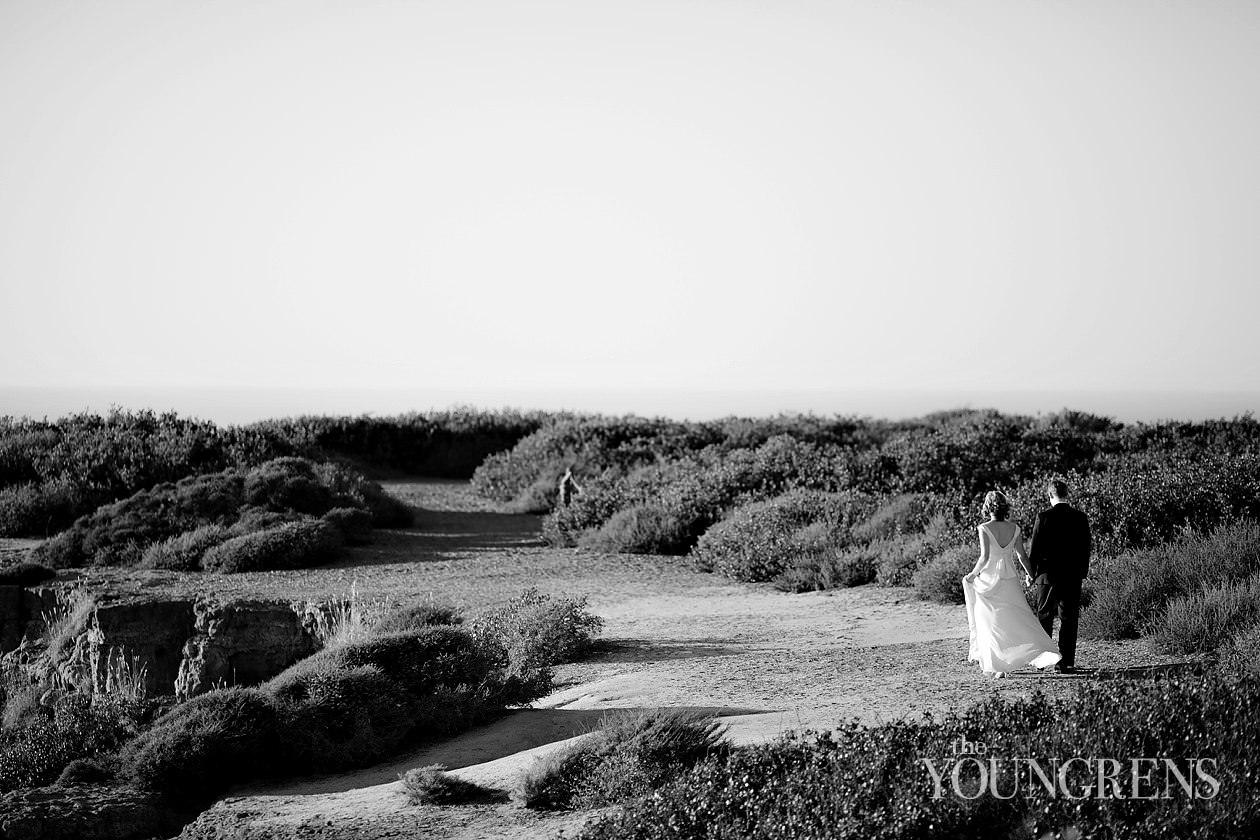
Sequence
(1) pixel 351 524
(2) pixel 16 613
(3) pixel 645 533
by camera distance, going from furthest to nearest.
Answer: (1) pixel 351 524, (3) pixel 645 533, (2) pixel 16 613

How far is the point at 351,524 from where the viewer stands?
1975 centimetres

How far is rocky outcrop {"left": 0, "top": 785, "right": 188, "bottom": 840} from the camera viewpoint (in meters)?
7.38

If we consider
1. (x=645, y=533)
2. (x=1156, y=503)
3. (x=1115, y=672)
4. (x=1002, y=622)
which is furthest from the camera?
(x=645, y=533)

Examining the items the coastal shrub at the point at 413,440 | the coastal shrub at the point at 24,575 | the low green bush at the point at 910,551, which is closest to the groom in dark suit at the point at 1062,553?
the low green bush at the point at 910,551

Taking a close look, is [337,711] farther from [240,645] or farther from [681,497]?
[681,497]

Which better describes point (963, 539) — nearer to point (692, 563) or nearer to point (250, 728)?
point (692, 563)

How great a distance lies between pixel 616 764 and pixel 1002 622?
3813mm

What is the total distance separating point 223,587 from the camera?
51.9 ft

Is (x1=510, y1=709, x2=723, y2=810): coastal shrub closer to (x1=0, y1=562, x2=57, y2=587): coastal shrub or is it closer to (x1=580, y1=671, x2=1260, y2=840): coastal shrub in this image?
(x1=580, y1=671, x2=1260, y2=840): coastal shrub

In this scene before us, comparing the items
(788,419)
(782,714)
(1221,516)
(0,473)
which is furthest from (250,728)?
(788,419)

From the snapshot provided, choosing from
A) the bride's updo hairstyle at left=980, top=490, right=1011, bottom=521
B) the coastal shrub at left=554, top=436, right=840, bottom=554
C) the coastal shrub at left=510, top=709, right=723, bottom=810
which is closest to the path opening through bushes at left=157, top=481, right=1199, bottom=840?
the coastal shrub at left=510, top=709, right=723, bottom=810

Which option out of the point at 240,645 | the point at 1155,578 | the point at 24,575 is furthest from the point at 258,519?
the point at 1155,578

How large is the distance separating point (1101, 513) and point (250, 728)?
1028 centimetres

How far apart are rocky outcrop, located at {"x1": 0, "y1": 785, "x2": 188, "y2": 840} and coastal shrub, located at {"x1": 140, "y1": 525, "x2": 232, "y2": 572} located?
960 cm
